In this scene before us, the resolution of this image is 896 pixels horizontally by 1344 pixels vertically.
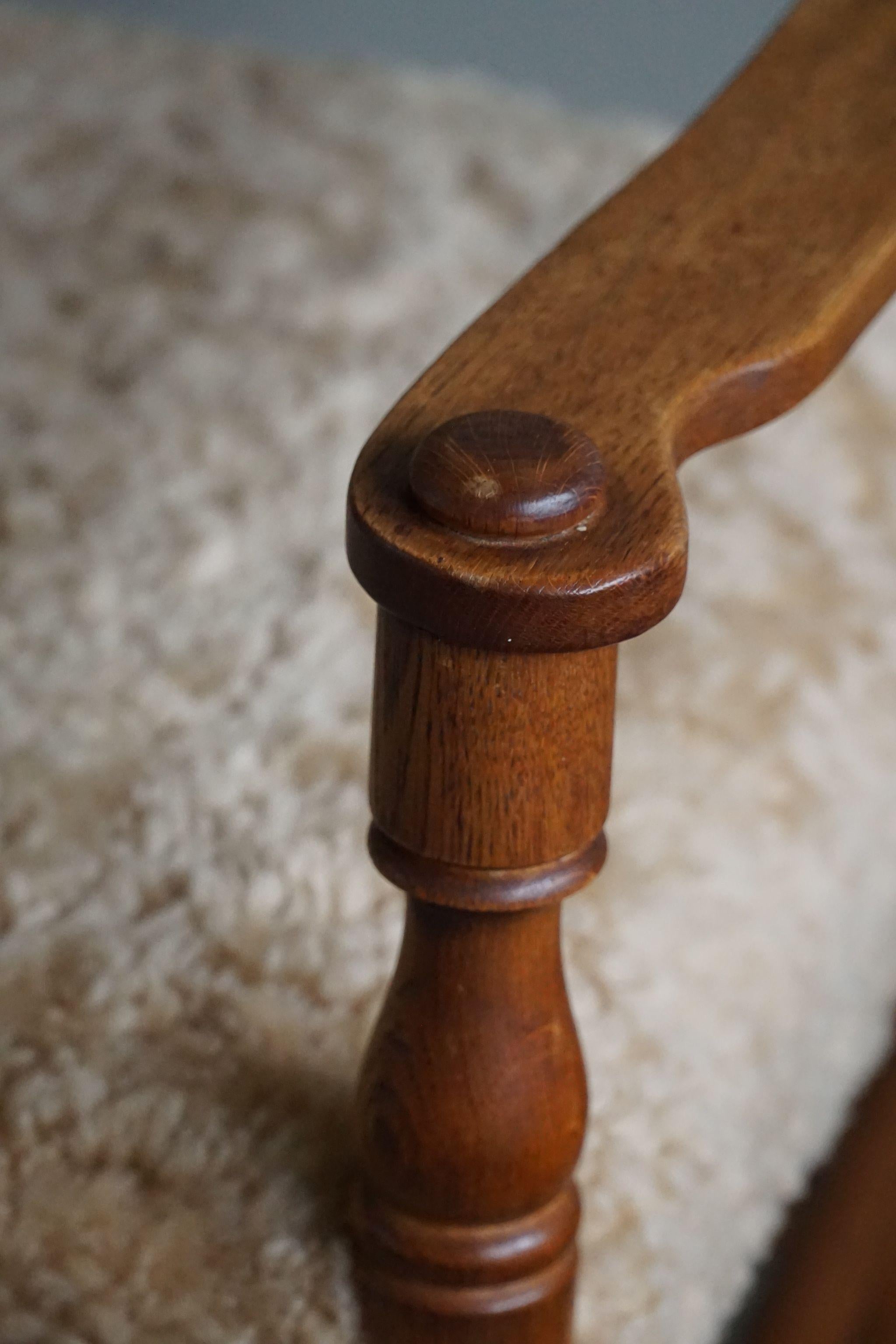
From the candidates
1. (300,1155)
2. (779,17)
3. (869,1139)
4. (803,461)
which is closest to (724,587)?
(803,461)

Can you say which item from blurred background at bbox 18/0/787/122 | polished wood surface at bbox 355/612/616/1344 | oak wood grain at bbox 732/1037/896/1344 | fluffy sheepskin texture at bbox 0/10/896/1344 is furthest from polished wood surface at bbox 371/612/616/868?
blurred background at bbox 18/0/787/122

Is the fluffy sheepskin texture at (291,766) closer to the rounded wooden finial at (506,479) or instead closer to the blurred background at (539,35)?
the rounded wooden finial at (506,479)

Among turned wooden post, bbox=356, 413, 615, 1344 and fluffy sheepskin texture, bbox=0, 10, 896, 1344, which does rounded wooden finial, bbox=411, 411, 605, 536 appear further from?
fluffy sheepskin texture, bbox=0, 10, 896, 1344

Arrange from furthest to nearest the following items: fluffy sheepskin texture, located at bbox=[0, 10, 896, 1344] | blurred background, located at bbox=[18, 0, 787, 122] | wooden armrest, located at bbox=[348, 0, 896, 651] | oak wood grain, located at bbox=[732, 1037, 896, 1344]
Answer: blurred background, located at bbox=[18, 0, 787, 122]
oak wood grain, located at bbox=[732, 1037, 896, 1344]
fluffy sheepskin texture, located at bbox=[0, 10, 896, 1344]
wooden armrest, located at bbox=[348, 0, 896, 651]

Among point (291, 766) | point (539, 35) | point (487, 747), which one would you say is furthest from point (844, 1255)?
point (539, 35)

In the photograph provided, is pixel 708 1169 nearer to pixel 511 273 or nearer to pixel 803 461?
pixel 803 461
